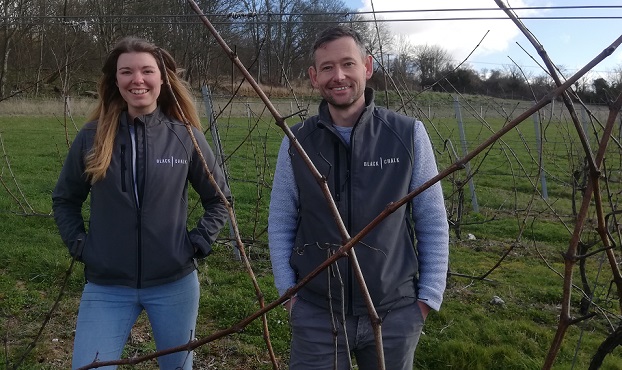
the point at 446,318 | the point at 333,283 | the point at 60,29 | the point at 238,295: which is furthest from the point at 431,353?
the point at 60,29

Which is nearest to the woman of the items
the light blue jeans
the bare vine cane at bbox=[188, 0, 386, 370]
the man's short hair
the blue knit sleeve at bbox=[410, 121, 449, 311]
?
the light blue jeans

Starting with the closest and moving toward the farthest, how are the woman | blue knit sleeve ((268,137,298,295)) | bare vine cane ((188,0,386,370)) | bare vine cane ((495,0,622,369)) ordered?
bare vine cane ((495,0,622,369))
bare vine cane ((188,0,386,370))
blue knit sleeve ((268,137,298,295))
the woman

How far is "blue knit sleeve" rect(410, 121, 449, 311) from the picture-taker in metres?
1.91

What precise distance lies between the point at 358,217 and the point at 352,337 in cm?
41

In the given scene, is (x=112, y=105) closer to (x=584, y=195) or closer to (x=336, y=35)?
(x=336, y=35)

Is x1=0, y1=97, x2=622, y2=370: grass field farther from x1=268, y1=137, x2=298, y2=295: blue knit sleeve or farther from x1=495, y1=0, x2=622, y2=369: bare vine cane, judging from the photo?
x1=495, y1=0, x2=622, y2=369: bare vine cane

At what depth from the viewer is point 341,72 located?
1.84 meters

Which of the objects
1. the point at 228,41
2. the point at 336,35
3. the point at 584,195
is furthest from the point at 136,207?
the point at 228,41

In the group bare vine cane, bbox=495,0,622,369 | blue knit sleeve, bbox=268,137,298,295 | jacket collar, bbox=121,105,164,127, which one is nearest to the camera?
bare vine cane, bbox=495,0,622,369

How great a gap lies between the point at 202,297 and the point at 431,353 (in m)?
1.96

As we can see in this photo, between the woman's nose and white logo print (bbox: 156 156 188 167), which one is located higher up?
the woman's nose

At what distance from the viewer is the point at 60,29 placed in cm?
628

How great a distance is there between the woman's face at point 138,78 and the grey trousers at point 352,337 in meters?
1.01

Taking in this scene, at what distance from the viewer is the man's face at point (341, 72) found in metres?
1.85
